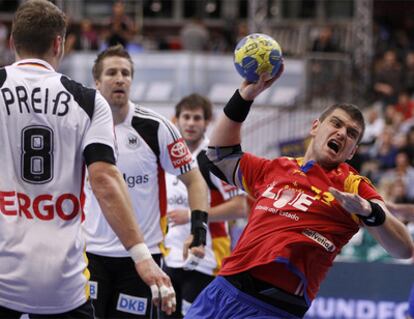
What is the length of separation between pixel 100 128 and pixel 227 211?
144 inches

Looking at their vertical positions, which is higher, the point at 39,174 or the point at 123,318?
the point at 39,174

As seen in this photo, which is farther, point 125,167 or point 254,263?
point 125,167

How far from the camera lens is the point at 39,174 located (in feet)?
16.2

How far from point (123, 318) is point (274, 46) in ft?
7.88

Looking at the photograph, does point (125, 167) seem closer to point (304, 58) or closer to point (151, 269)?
point (151, 269)

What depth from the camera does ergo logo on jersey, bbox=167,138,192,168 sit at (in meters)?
7.52

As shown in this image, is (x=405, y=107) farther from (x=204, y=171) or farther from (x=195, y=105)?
(x=204, y=171)

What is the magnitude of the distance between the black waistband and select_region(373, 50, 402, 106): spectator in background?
14680 millimetres

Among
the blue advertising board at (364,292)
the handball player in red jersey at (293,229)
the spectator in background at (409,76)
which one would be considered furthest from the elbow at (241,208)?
the spectator in background at (409,76)

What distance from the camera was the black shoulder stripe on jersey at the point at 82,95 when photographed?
505cm

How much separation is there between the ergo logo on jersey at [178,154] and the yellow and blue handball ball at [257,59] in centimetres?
148

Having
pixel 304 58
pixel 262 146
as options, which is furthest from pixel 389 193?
pixel 304 58

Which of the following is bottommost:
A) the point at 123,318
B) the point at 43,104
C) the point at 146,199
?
the point at 123,318

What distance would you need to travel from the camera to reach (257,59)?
19.9ft
